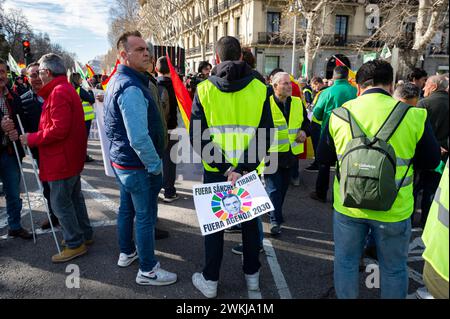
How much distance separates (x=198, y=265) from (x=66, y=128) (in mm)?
1935

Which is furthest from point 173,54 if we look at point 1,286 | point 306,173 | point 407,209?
point 407,209

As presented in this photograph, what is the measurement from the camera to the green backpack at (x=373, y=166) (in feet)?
6.74

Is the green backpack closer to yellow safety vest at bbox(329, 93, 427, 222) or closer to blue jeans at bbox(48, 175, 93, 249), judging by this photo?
yellow safety vest at bbox(329, 93, 427, 222)

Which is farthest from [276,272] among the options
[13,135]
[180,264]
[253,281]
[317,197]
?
[13,135]

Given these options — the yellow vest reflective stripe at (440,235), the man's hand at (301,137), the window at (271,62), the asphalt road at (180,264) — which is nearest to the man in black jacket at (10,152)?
the asphalt road at (180,264)

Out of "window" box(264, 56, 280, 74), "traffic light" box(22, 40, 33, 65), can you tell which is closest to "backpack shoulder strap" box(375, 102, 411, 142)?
"traffic light" box(22, 40, 33, 65)

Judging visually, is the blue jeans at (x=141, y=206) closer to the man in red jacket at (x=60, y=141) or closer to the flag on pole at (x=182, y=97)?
the man in red jacket at (x=60, y=141)

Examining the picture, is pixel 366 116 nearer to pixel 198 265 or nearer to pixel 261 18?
pixel 198 265

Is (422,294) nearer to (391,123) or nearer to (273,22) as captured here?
(391,123)

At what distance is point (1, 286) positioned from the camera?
3.09 m

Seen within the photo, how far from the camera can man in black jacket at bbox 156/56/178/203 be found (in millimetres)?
4781

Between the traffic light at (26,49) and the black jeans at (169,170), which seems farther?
the traffic light at (26,49)

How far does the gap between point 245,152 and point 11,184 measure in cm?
295

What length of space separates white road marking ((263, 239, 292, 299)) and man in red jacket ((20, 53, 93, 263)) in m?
2.13
